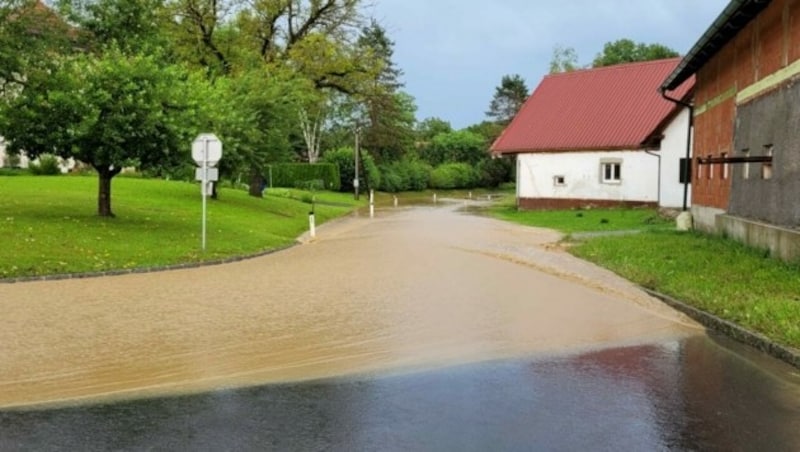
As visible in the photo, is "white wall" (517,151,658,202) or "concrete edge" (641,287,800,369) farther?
"white wall" (517,151,658,202)

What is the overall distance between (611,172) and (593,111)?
459cm

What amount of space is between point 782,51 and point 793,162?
286cm

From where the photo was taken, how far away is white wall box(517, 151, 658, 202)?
127 ft

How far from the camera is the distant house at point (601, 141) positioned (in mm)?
36781

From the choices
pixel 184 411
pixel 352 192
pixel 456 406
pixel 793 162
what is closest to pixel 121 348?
pixel 184 411

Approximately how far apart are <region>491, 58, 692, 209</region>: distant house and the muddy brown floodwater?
21310 mm

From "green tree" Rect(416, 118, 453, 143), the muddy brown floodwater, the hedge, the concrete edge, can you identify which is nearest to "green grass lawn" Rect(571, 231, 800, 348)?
the concrete edge

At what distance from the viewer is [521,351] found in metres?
8.50

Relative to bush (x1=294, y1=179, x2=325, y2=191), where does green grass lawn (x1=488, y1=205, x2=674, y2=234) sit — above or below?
below

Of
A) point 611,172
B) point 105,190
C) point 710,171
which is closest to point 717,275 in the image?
point 710,171

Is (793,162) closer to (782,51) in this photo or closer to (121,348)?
(782,51)

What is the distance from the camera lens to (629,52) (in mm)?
82500

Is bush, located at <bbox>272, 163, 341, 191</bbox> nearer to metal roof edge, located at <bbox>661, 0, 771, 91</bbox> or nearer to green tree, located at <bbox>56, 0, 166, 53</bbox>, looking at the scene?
green tree, located at <bbox>56, 0, 166, 53</bbox>

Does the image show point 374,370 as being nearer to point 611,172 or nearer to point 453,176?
point 611,172
